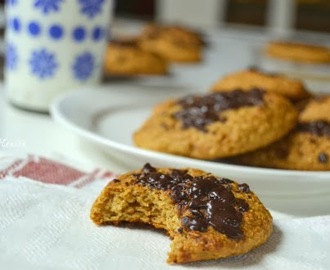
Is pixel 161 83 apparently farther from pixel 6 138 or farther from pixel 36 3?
pixel 6 138

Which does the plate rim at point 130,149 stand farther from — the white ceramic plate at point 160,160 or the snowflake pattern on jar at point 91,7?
the snowflake pattern on jar at point 91,7

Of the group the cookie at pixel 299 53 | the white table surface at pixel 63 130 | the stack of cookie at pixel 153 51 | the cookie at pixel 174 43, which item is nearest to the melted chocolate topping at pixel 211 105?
the white table surface at pixel 63 130

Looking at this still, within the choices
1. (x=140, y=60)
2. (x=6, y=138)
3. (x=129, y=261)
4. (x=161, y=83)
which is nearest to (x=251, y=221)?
(x=129, y=261)

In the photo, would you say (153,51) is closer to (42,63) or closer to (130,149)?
(42,63)

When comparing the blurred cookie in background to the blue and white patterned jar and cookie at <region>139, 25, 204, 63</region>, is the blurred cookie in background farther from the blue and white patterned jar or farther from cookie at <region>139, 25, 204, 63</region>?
the blue and white patterned jar

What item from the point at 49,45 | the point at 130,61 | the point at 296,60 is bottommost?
the point at 296,60

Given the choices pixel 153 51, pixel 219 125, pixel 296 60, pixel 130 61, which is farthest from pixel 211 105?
pixel 296 60
